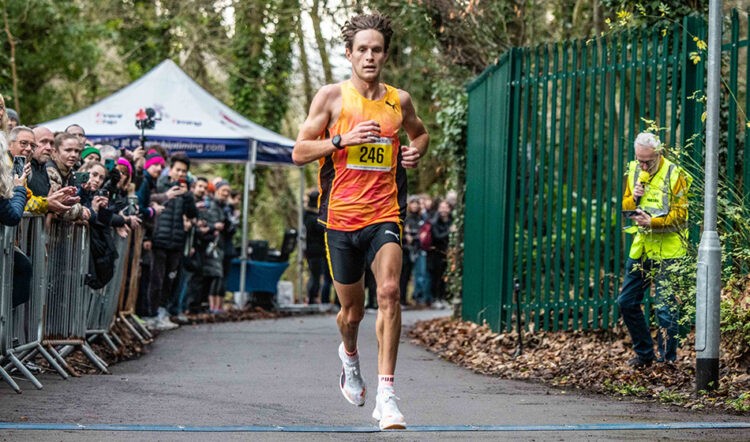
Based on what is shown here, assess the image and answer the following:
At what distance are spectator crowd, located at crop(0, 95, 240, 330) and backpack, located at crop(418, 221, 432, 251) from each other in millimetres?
4828

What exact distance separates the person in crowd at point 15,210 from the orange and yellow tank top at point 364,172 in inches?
79.5

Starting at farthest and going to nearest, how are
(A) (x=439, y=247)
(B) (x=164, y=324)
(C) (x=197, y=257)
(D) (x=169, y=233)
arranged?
(A) (x=439, y=247) < (C) (x=197, y=257) < (B) (x=164, y=324) < (D) (x=169, y=233)

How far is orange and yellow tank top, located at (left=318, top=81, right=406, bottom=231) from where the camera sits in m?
7.62

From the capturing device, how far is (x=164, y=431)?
7223 mm

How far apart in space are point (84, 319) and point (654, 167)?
186 inches

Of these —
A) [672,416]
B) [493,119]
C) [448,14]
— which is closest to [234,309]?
[448,14]

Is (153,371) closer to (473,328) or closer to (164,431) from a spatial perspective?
(164,431)

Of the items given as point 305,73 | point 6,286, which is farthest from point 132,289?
point 305,73

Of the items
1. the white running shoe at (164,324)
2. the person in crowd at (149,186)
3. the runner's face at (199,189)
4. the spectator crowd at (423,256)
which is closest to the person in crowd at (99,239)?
the person in crowd at (149,186)

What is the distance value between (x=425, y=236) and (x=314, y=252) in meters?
3.65

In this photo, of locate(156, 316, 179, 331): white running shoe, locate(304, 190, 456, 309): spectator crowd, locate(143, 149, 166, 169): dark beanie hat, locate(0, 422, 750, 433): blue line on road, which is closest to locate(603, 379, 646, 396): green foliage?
locate(0, 422, 750, 433): blue line on road

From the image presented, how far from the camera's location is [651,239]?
10586mm

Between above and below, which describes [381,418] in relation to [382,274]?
below

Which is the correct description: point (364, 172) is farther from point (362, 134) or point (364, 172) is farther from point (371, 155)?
point (362, 134)
